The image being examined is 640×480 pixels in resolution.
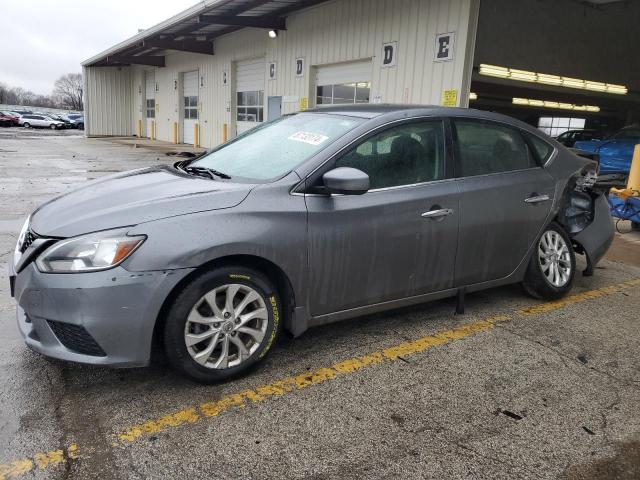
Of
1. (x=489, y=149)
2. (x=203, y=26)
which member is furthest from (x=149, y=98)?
(x=489, y=149)

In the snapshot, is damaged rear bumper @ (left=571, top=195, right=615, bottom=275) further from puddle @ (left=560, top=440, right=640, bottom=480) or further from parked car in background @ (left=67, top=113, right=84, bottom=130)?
parked car in background @ (left=67, top=113, right=84, bottom=130)

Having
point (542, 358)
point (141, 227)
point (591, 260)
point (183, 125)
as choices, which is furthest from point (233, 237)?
point (183, 125)

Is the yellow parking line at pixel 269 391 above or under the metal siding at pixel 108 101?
under

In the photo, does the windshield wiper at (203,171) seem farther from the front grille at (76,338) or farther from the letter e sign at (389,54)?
the letter e sign at (389,54)

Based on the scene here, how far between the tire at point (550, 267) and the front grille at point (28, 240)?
3.58 m

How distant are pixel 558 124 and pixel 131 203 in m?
32.1

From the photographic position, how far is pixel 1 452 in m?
2.35

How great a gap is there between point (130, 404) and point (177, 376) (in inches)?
13.6

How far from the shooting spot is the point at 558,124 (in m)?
30.6

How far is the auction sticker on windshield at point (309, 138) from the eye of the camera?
135 inches

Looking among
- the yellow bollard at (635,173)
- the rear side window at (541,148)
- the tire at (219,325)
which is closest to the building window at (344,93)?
the yellow bollard at (635,173)

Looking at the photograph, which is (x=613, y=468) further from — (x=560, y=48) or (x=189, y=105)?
(x=189, y=105)

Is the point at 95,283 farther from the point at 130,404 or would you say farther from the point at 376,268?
the point at 376,268

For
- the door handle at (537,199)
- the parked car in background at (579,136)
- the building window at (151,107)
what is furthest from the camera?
the building window at (151,107)
